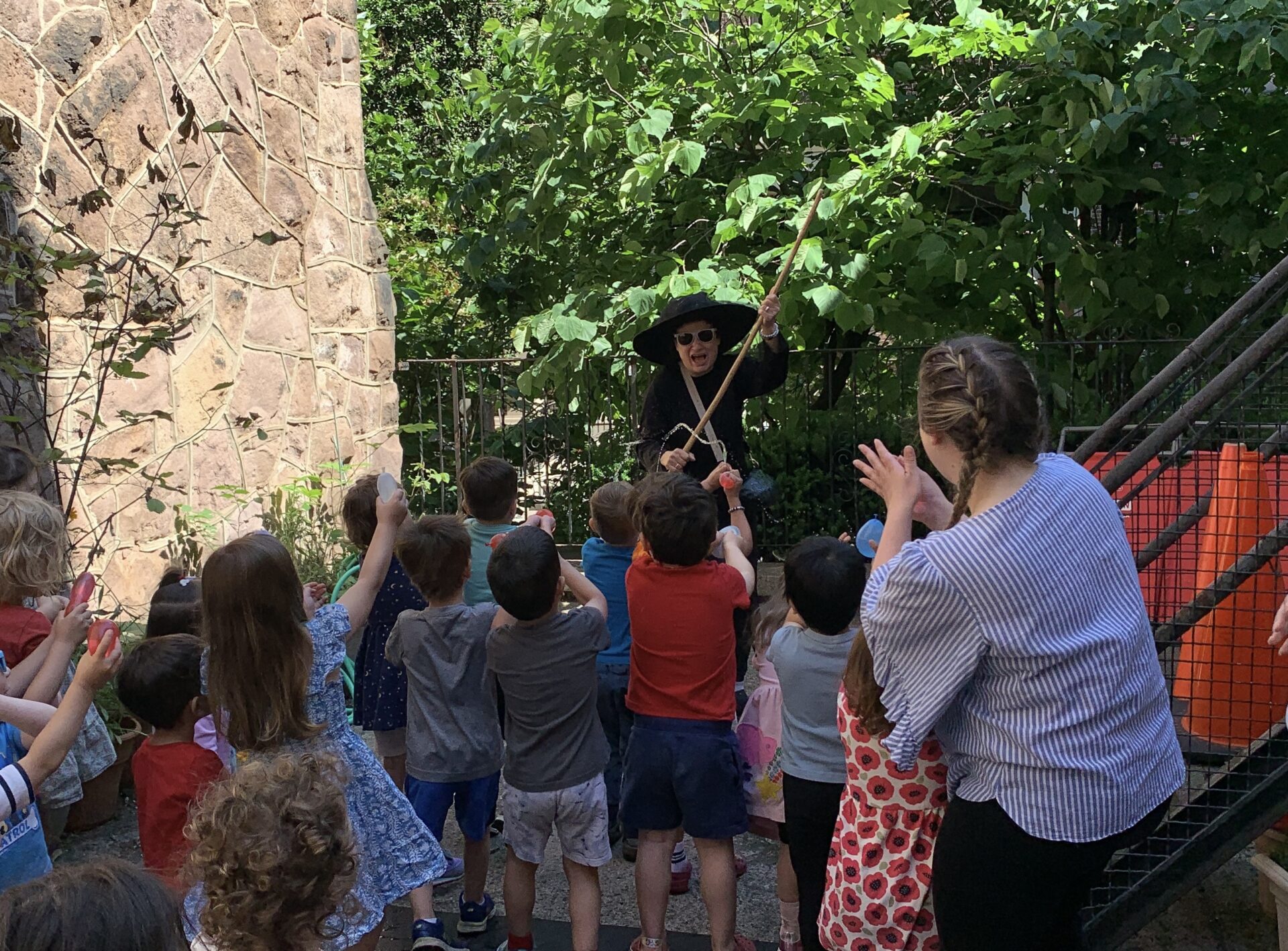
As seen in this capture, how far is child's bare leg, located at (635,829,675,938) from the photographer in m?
3.09

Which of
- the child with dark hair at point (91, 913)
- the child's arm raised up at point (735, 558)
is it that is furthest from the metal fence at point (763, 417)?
the child with dark hair at point (91, 913)

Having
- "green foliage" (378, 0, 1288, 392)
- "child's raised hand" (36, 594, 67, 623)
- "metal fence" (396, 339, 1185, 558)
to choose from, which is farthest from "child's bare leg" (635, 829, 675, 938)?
"metal fence" (396, 339, 1185, 558)

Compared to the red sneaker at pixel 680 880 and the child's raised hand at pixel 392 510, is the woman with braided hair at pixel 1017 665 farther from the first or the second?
the red sneaker at pixel 680 880

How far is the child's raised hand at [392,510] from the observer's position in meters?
2.90

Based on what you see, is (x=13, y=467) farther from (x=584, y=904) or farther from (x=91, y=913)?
(x=91, y=913)

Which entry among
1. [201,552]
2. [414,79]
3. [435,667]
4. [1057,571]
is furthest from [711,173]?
[414,79]

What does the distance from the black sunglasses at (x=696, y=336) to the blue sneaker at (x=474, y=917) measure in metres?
2.08

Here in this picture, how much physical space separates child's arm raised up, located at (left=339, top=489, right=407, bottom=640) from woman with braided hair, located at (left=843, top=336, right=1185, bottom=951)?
1338mm

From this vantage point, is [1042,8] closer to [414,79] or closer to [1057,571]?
[1057,571]

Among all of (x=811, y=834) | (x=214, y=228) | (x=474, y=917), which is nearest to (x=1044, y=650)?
(x=811, y=834)

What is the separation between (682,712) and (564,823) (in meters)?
0.43

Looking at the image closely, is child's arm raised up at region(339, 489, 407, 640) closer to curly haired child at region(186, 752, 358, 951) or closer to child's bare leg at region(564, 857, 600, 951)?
child's bare leg at region(564, 857, 600, 951)

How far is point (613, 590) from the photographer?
376cm

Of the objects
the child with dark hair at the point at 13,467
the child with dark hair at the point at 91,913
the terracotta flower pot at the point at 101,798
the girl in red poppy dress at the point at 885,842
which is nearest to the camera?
the child with dark hair at the point at 91,913
